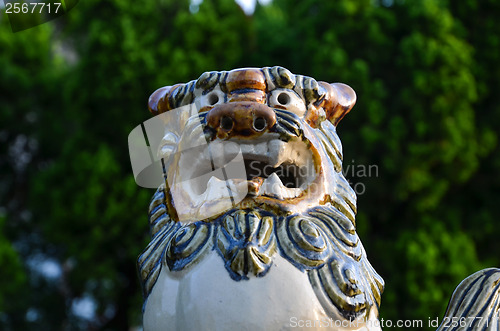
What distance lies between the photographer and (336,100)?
7.01ft

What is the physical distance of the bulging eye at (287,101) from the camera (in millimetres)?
1967

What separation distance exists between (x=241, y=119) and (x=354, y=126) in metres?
4.28

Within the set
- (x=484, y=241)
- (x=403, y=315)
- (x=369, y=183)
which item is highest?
(x=369, y=183)

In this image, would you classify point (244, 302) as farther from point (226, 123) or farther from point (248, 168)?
point (226, 123)

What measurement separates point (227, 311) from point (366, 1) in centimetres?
528

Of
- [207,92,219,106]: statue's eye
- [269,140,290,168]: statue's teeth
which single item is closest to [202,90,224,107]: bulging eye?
[207,92,219,106]: statue's eye

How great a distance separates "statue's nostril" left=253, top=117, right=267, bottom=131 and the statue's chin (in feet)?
1.36

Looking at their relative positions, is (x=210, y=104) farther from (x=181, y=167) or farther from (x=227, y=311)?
(x=227, y=311)

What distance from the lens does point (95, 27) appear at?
632 cm

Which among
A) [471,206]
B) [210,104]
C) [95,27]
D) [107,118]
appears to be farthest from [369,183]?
[210,104]

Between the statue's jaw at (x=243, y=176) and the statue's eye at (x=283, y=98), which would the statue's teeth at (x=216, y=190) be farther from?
the statue's eye at (x=283, y=98)

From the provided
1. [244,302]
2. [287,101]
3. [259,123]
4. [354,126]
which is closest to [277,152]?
[259,123]

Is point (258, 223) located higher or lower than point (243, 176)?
lower

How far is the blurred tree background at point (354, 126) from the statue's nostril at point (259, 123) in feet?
13.3
